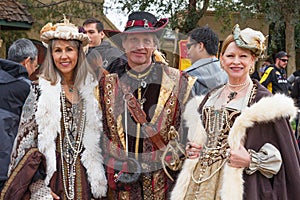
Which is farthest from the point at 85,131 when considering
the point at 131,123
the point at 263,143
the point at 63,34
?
the point at 263,143

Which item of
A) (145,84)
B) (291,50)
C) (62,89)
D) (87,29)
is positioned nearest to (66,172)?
(62,89)

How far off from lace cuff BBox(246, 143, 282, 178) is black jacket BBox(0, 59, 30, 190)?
207cm

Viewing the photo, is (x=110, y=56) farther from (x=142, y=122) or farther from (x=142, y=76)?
(x=142, y=122)

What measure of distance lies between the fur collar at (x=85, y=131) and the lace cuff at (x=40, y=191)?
39mm

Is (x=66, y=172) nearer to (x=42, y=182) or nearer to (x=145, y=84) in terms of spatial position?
(x=42, y=182)

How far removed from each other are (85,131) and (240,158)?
1.08 m

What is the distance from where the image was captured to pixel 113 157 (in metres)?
3.37

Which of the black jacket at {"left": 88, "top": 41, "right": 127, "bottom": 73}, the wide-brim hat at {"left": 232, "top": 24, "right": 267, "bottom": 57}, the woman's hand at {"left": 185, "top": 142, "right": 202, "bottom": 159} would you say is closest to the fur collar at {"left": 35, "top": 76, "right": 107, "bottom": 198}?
the black jacket at {"left": 88, "top": 41, "right": 127, "bottom": 73}

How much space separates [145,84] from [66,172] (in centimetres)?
78

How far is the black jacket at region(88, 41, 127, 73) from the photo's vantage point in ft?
12.3

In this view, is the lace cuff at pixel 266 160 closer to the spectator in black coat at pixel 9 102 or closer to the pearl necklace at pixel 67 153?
the pearl necklace at pixel 67 153

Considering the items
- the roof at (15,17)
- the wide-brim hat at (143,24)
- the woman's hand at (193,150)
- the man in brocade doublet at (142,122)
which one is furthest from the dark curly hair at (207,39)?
the roof at (15,17)

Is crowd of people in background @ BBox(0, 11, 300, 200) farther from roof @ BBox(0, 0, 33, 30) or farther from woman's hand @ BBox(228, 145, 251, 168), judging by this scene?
roof @ BBox(0, 0, 33, 30)

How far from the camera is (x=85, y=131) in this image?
11.1ft
